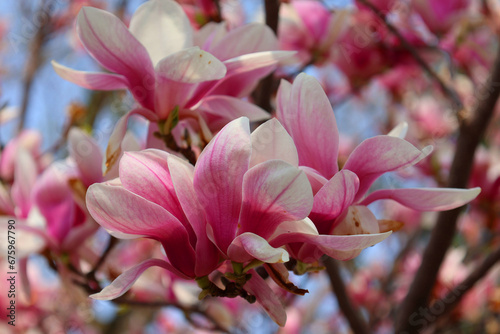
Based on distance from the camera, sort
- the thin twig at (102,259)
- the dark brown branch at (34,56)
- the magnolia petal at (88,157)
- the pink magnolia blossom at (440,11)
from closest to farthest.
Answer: the magnolia petal at (88,157)
the thin twig at (102,259)
the pink magnolia blossom at (440,11)
the dark brown branch at (34,56)

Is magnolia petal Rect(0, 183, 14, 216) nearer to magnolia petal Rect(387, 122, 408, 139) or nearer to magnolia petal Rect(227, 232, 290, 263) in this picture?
magnolia petal Rect(227, 232, 290, 263)

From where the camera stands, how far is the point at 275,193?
0.48m

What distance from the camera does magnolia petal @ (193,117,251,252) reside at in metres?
0.49

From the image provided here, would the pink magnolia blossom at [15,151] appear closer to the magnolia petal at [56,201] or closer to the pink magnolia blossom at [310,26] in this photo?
the magnolia petal at [56,201]

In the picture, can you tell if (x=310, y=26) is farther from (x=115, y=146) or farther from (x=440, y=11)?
(x=115, y=146)

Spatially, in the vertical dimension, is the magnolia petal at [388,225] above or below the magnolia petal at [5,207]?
above

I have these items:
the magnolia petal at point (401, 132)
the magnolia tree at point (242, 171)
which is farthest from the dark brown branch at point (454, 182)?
the magnolia petal at point (401, 132)

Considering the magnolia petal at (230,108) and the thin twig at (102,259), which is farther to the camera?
the thin twig at (102,259)

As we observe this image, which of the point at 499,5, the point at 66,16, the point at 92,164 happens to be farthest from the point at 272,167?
the point at 66,16

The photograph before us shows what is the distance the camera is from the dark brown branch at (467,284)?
3.16ft

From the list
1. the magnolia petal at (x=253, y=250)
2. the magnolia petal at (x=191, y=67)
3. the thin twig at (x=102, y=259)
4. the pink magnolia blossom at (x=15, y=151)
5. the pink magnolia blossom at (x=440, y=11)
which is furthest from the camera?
the pink magnolia blossom at (x=440, y=11)

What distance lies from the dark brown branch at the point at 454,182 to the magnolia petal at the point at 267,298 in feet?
1.95

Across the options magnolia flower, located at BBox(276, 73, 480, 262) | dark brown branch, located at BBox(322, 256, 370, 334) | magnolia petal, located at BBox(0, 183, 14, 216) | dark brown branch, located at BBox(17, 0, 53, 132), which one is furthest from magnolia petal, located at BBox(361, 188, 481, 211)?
dark brown branch, located at BBox(17, 0, 53, 132)

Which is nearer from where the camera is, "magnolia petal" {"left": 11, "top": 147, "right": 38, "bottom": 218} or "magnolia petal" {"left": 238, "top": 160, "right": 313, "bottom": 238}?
"magnolia petal" {"left": 238, "top": 160, "right": 313, "bottom": 238}
